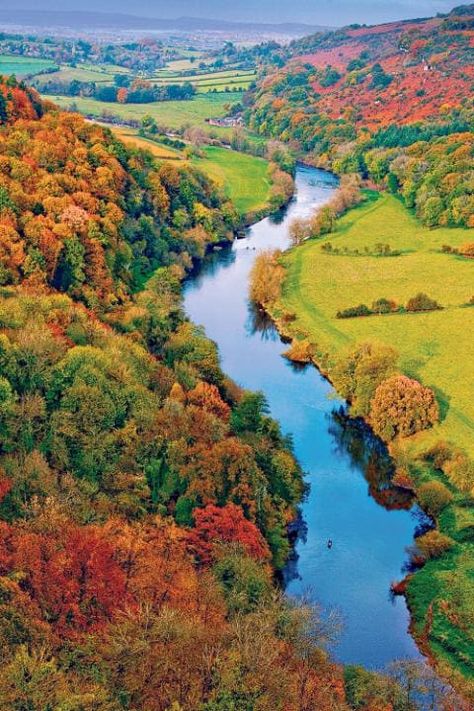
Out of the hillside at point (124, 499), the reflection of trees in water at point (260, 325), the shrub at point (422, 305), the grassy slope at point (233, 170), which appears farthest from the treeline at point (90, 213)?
the shrub at point (422, 305)

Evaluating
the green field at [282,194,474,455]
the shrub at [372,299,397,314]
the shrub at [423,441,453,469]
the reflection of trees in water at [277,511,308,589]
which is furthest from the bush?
the shrub at [372,299,397,314]

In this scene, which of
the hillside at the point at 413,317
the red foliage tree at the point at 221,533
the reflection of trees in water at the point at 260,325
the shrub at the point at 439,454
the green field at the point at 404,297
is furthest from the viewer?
the reflection of trees in water at the point at 260,325

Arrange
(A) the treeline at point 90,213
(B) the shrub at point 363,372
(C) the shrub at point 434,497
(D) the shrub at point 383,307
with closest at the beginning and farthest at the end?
(C) the shrub at point 434,497 < (B) the shrub at point 363,372 < (A) the treeline at point 90,213 < (D) the shrub at point 383,307

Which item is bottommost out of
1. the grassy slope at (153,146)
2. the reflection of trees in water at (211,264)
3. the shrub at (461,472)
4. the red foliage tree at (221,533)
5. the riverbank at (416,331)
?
the reflection of trees in water at (211,264)

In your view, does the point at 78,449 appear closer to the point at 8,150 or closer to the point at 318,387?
the point at 318,387

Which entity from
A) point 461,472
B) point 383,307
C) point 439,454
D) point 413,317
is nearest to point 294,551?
point 461,472

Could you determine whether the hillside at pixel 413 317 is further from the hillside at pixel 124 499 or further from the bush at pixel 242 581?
the bush at pixel 242 581

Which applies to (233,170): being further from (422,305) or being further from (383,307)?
(422,305)

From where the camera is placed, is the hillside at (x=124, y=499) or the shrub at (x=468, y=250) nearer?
the hillside at (x=124, y=499)
